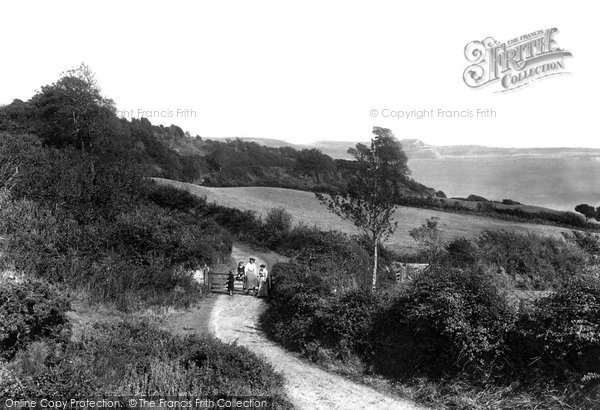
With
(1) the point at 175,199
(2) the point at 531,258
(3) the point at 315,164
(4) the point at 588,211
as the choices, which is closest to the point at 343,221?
(1) the point at 175,199

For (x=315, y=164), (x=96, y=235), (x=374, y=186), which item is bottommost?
(x=96, y=235)

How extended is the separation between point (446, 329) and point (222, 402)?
17.0 feet

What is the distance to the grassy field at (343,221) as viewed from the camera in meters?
35.1

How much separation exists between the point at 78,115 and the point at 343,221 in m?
24.5

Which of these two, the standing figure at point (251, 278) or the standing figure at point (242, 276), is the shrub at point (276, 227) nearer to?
the standing figure at point (242, 276)

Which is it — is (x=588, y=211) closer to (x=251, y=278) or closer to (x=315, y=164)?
(x=251, y=278)

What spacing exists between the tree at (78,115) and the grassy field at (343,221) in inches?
298

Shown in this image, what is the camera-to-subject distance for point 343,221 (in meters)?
42.4

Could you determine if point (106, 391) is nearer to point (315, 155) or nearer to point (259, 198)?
point (259, 198)

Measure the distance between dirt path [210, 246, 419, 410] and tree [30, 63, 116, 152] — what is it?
29.7 m

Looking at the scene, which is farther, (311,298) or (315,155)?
(315,155)

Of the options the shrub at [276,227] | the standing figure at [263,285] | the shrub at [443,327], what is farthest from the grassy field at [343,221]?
the shrub at [443,327]

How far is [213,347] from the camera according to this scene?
11.2 m

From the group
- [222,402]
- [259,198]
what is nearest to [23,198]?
[222,402]
